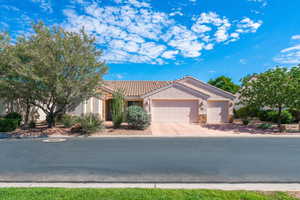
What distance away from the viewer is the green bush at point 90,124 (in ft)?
34.6

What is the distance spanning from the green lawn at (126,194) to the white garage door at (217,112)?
13.8 metres

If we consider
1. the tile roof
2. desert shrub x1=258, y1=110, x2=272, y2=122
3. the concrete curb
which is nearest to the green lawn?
the concrete curb

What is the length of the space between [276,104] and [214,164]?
11.5 meters

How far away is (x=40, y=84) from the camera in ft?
32.9

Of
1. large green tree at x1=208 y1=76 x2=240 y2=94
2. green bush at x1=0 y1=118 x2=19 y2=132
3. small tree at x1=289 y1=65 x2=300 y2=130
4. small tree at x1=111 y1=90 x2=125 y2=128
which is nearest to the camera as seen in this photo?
green bush at x1=0 y1=118 x2=19 y2=132

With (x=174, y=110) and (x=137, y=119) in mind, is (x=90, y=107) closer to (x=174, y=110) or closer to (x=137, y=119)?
(x=137, y=119)

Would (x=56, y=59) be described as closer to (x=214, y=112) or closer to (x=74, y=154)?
(x=74, y=154)

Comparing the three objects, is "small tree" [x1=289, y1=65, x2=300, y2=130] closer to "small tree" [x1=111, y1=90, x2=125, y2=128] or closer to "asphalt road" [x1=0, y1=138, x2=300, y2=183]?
"asphalt road" [x1=0, y1=138, x2=300, y2=183]

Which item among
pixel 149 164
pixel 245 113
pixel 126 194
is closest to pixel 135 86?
pixel 245 113

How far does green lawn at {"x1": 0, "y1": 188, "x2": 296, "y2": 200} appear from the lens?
10.3ft

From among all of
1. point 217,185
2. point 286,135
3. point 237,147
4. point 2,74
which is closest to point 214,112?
point 286,135

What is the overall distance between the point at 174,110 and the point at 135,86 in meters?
7.13

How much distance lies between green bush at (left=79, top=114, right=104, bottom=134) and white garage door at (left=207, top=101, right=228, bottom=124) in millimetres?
12110

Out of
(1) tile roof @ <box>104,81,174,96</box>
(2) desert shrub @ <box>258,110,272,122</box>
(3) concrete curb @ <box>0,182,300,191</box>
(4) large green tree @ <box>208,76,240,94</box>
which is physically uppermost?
(4) large green tree @ <box>208,76,240,94</box>
